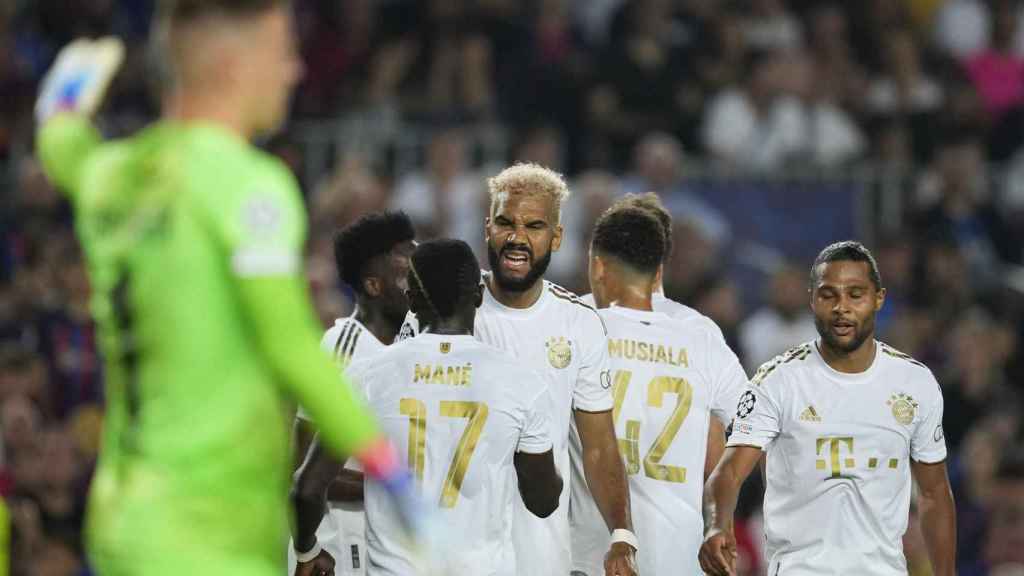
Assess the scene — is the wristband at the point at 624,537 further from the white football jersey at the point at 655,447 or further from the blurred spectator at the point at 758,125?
the blurred spectator at the point at 758,125

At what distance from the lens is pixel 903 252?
13.0m

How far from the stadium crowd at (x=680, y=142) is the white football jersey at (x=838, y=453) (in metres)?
3.90

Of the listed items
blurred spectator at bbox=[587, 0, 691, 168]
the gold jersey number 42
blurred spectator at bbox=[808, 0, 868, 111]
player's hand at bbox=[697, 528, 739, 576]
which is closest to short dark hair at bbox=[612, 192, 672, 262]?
the gold jersey number 42

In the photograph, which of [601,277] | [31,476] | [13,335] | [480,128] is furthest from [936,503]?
[480,128]

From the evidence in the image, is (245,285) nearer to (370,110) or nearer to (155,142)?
(155,142)

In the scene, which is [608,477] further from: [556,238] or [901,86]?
[901,86]

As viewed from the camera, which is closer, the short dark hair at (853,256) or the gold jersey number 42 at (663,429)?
the short dark hair at (853,256)

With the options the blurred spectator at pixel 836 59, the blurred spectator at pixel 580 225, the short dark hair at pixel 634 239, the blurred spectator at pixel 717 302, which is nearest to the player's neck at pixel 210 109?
the short dark hair at pixel 634 239

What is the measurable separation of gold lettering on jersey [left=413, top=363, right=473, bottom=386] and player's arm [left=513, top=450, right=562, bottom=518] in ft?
1.14

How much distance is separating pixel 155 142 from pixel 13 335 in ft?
25.7

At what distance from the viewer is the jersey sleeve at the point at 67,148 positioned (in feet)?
12.8

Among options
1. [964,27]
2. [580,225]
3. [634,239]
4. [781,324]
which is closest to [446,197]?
[580,225]

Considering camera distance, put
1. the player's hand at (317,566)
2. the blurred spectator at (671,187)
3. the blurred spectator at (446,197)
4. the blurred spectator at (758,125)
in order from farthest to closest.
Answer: the blurred spectator at (758,125) < the blurred spectator at (671,187) < the blurred spectator at (446,197) < the player's hand at (317,566)

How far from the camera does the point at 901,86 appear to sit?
14547 millimetres
